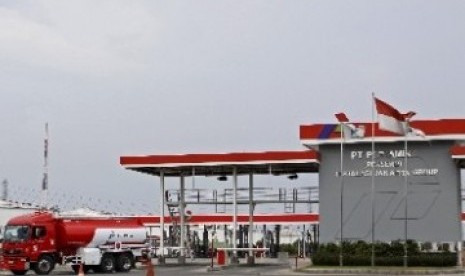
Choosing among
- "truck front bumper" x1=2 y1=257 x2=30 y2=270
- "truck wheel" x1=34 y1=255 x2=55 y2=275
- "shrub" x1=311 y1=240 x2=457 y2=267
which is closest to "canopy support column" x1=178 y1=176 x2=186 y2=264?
"truck wheel" x1=34 y1=255 x2=55 y2=275

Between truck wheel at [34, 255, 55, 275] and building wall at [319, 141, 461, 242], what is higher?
building wall at [319, 141, 461, 242]

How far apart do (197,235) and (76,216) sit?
3237cm

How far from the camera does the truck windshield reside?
37219mm

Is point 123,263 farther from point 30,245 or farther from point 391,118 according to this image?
point 391,118

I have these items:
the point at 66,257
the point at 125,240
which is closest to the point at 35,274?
the point at 66,257

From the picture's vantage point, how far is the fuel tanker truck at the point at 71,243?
37.0 meters

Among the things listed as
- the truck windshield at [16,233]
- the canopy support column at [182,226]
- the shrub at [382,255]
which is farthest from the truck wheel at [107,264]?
the shrub at [382,255]

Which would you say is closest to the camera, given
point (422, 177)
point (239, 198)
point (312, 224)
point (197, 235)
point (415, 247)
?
point (415, 247)

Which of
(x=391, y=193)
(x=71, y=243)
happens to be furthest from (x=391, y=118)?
(x=71, y=243)

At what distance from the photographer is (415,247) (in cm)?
3688

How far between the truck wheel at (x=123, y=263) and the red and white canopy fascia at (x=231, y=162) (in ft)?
23.1

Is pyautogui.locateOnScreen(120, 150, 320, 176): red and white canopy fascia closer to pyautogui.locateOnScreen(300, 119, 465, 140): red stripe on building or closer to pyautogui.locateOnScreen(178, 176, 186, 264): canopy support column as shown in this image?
pyautogui.locateOnScreen(178, 176, 186, 264): canopy support column

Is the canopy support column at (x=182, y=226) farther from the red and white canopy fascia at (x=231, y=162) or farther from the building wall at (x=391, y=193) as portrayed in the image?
the building wall at (x=391, y=193)

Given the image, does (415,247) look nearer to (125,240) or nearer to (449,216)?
(449,216)
